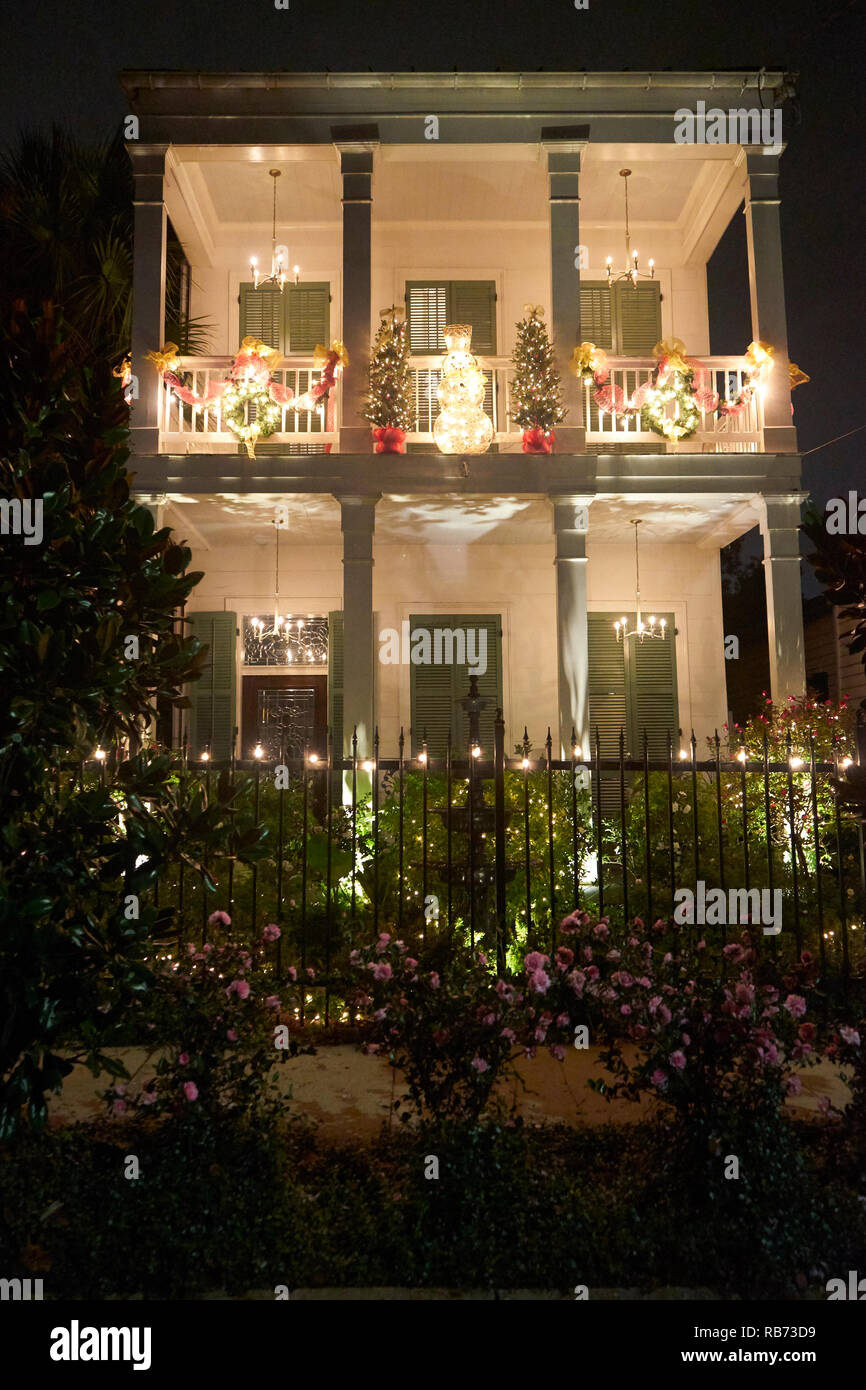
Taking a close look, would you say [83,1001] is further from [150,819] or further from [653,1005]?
[653,1005]

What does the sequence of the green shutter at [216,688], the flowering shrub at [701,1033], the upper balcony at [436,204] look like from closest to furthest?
the flowering shrub at [701,1033] → the upper balcony at [436,204] → the green shutter at [216,688]

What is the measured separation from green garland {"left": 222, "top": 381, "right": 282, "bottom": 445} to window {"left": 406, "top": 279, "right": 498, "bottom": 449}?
332 centimetres

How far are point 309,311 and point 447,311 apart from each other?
1.91 m

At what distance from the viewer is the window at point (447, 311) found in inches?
485

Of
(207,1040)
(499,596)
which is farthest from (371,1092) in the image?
(499,596)

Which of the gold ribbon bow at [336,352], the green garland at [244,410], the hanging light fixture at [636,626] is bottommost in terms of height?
the hanging light fixture at [636,626]

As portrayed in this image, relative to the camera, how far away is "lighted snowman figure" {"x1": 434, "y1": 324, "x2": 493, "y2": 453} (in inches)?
386

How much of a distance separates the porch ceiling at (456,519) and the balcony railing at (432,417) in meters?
0.71

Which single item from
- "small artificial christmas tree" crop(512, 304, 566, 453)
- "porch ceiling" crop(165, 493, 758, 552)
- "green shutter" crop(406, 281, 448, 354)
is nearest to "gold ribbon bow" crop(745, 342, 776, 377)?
"porch ceiling" crop(165, 493, 758, 552)

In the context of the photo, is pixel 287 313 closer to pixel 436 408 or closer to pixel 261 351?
pixel 436 408

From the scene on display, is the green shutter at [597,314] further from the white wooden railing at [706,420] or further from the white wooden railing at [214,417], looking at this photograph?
the white wooden railing at [214,417]

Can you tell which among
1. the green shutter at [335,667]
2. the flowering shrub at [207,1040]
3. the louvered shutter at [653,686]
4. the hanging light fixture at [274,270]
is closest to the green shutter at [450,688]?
the green shutter at [335,667]

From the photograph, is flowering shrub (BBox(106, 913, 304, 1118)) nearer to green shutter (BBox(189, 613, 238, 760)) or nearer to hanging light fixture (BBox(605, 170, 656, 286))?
green shutter (BBox(189, 613, 238, 760))
